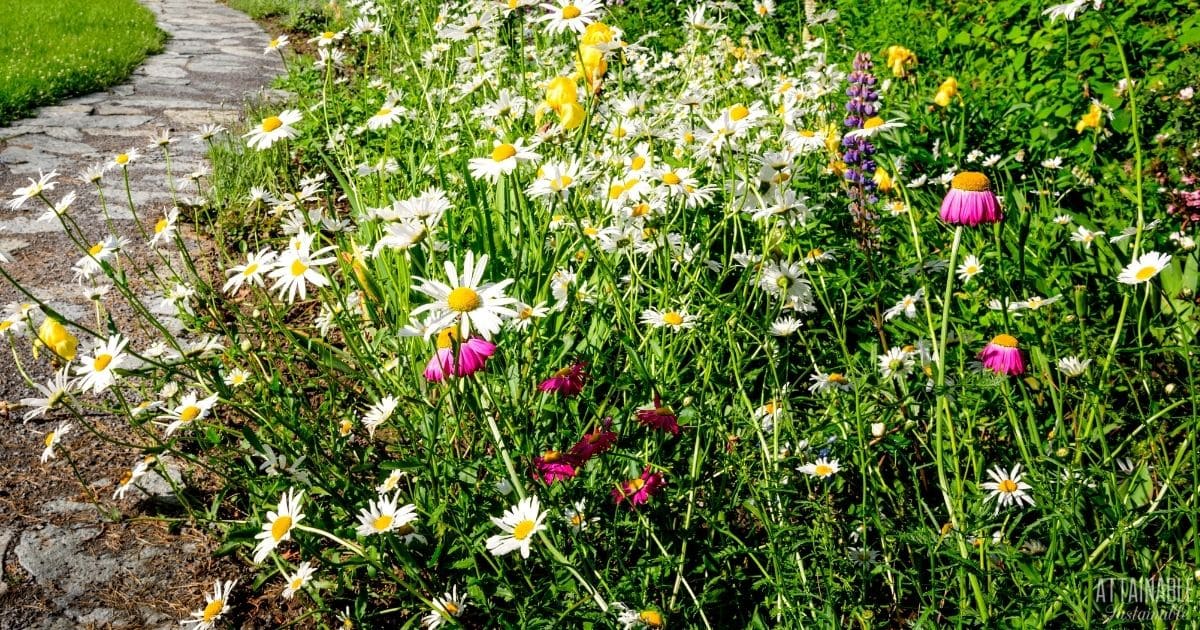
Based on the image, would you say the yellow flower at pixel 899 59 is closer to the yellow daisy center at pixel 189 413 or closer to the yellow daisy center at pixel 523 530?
the yellow daisy center at pixel 523 530

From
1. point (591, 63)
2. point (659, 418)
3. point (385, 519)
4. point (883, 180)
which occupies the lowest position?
point (385, 519)

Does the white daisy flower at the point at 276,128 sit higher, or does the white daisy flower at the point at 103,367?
the white daisy flower at the point at 276,128

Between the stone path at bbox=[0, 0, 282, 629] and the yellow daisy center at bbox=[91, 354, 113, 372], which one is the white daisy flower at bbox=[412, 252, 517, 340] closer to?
Result: the yellow daisy center at bbox=[91, 354, 113, 372]

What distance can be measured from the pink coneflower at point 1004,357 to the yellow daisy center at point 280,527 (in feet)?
3.98

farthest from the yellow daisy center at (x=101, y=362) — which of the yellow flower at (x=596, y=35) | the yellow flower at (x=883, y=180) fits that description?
the yellow flower at (x=883, y=180)

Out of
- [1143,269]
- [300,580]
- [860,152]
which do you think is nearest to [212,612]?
[300,580]

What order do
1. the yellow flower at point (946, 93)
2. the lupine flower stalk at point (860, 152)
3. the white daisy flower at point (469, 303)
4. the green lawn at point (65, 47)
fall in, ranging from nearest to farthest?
the white daisy flower at point (469, 303) < the yellow flower at point (946, 93) < the lupine flower stalk at point (860, 152) < the green lawn at point (65, 47)

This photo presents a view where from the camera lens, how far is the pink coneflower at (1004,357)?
4.57 ft

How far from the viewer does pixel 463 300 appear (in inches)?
50.5

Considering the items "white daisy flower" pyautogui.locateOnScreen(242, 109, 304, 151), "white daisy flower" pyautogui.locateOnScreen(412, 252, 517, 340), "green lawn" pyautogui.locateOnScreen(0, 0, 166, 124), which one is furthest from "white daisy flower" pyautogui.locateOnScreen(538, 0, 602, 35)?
"green lawn" pyautogui.locateOnScreen(0, 0, 166, 124)

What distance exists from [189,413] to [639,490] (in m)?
0.88

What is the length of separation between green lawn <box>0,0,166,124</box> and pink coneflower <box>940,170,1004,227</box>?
529 cm

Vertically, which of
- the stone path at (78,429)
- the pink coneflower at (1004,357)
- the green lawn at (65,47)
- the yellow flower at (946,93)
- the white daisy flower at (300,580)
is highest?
the yellow flower at (946,93)

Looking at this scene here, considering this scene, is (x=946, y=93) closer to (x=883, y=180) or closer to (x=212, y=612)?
(x=883, y=180)
